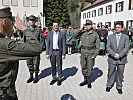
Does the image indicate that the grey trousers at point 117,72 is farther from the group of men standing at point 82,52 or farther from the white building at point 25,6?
the white building at point 25,6

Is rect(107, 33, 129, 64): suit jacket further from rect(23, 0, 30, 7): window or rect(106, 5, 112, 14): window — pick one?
rect(23, 0, 30, 7): window

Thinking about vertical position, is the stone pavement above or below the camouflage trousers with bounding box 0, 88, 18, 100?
below

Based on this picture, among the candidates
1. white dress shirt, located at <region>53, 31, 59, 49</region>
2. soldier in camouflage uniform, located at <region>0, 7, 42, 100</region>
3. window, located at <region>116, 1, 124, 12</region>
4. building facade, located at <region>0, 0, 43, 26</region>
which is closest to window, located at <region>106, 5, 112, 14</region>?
window, located at <region>116, 1, 124, 12</region>

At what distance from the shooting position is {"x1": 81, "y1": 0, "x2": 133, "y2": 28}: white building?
986 inches

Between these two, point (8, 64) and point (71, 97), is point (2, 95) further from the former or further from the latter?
point (71, 97)

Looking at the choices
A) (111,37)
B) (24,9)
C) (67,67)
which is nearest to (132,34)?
(67,67)

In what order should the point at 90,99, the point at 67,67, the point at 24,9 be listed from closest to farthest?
the point at 90,99 → the point at 67,67 → the point at 24,9

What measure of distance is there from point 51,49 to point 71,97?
162 centimetres

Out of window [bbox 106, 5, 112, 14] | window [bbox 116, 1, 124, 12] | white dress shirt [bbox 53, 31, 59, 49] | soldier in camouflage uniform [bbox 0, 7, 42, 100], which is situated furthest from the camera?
window [bbox 106, 5, 112, 14]

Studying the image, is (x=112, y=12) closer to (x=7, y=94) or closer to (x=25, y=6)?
(x=25, y=6)

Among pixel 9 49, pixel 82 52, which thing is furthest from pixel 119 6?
pixel 9 49

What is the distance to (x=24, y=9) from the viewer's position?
33.5m

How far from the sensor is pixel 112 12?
97.0 feet

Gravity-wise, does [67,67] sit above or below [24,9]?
below
